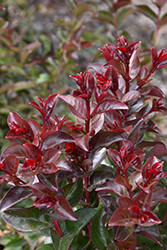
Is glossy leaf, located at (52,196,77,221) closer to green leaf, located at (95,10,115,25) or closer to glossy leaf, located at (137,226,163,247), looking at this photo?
glossy leaf, located at (137,226,163,247)

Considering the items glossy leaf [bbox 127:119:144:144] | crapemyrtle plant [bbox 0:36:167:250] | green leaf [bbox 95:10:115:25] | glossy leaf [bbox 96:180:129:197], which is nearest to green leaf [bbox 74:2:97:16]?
green leaf [bbox 95:10:115:25]

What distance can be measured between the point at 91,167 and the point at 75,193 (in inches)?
2.5

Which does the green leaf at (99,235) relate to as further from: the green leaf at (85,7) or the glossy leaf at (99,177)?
the green leaf at (85,7)

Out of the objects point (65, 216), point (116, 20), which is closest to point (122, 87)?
point (65, 216)

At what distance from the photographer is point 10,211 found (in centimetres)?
49

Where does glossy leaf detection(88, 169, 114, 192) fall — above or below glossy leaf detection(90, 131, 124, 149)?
below

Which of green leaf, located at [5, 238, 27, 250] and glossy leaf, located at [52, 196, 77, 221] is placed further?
green leaf, located at [5, 238, 27, 250]

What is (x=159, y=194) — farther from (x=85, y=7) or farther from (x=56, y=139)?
(x=85, y=7)

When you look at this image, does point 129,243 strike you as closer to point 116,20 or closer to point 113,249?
point 113,249

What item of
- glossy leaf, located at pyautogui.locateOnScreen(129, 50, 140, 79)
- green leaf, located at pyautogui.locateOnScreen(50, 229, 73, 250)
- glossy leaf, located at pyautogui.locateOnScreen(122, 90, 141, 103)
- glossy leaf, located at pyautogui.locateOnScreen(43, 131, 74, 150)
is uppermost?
glossy leaf, located at pyautogui.locateOnScreen(129, 50, 140, 79)

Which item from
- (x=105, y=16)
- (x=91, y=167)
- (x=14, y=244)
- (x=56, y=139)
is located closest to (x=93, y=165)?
(x=91, y=167)

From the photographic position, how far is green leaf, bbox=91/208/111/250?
537 millimetres

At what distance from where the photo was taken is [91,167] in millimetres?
528

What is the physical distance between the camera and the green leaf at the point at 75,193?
525 millimetres
